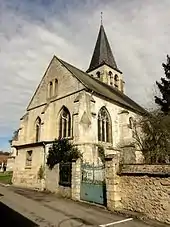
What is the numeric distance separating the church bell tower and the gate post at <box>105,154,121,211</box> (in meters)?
27.1

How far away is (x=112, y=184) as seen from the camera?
1075 centimetres

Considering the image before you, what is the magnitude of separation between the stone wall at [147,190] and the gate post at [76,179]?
349 cm

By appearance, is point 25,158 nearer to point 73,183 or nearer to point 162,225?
point 73,183

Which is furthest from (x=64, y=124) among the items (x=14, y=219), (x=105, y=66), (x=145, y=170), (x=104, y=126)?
(x=105, y=66)

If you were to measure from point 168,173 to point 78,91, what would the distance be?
14048mm

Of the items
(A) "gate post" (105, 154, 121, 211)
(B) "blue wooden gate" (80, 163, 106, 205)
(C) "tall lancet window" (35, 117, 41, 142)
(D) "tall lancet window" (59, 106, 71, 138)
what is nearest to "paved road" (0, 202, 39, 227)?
(A) "gate post" (105, 154, 121, 211)

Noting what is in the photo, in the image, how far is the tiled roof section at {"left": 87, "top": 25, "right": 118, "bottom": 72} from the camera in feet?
130

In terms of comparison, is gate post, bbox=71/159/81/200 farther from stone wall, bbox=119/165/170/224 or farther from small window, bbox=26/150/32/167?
small window, bbox=26/150/32/167

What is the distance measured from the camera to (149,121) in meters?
20.0

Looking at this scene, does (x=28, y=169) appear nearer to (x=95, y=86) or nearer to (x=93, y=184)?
(x=93, y=184)

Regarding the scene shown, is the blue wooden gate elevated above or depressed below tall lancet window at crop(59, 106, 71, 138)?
below

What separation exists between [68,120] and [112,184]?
481 inches

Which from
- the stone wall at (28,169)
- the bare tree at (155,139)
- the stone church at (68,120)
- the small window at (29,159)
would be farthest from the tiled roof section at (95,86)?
the small window at (29,159)

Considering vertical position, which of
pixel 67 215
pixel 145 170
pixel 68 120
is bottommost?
pixel 67 215
